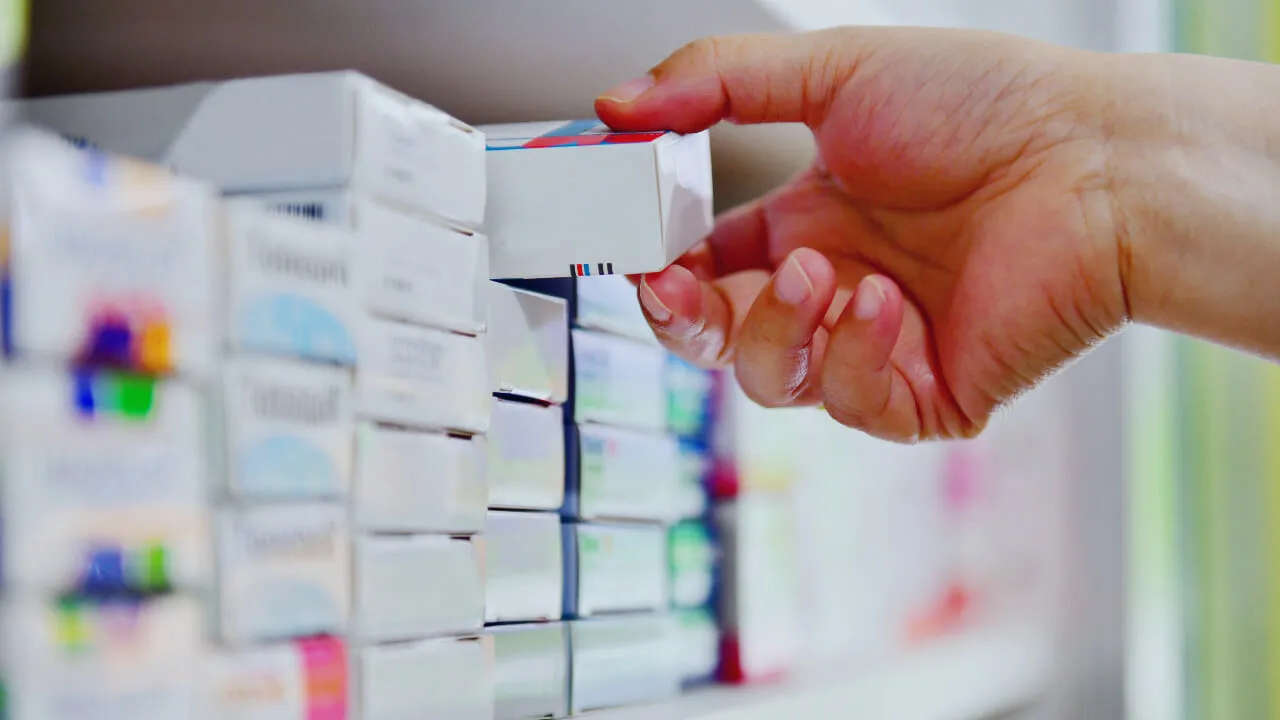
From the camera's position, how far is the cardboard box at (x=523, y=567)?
0.58 metres

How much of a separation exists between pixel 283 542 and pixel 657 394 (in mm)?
396

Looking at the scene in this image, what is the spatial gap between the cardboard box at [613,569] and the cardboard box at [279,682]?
261 millimetres

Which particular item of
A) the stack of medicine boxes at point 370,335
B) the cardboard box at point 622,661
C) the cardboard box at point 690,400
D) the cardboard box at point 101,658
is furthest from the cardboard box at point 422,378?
the cardboard box at point 690,400

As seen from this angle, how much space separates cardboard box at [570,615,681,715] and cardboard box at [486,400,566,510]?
0.08 metres

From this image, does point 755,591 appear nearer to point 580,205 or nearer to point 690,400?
point 690,400

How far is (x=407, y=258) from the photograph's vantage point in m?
0.44

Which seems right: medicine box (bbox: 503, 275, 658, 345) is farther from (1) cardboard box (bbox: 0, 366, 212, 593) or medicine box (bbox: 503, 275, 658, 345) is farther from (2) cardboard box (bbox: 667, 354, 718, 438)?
(1) cardboard box (bbox: 0, 366, 212, 593)

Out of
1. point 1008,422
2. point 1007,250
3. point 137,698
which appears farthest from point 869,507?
point 137,698

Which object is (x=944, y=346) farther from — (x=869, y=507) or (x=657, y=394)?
(x=869, y=507)

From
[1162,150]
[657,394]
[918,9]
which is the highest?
[918,9]

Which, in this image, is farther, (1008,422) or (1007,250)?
(1008,422)

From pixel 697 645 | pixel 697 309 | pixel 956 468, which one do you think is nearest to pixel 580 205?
pixel 697 309

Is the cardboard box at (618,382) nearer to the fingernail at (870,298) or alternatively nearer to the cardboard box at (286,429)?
the fingernail at (870,298)

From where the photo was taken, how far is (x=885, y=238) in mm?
782
